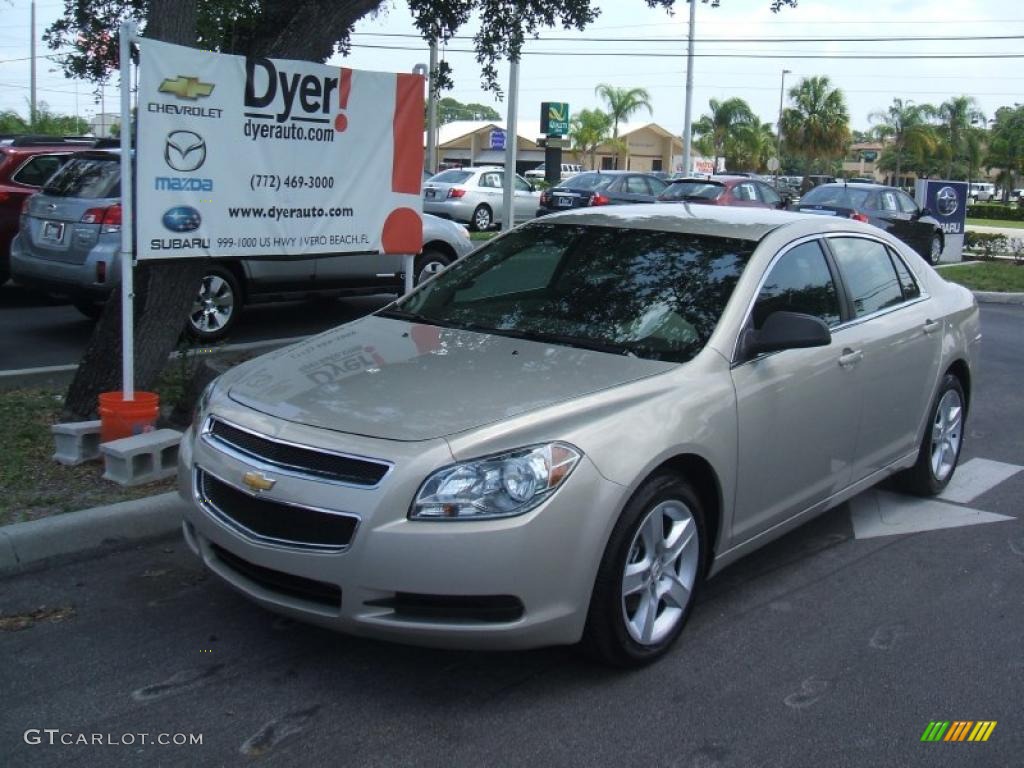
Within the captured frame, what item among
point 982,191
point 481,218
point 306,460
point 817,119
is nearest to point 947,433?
point 306,460

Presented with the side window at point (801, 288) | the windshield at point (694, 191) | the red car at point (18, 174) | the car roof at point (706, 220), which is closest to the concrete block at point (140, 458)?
the car roof at point (706, 220)

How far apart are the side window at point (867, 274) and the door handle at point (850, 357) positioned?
0.31 m

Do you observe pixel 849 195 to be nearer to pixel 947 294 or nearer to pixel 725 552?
pixel 947 294

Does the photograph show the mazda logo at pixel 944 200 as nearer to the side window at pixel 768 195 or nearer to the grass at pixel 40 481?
the side window at pixel 768 195

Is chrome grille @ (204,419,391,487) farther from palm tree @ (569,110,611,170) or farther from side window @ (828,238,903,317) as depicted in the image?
palm tree @ (569,110,611,170)

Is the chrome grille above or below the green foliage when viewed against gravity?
→ below

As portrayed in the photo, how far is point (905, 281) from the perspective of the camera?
5.74 meters

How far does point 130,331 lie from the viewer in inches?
223

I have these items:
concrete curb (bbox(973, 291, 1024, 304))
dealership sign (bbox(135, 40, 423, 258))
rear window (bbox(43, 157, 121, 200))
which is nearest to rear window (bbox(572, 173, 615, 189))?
concrete curb (bbox(973, 291, 1024, 304))

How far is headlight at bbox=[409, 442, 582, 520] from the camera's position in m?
3.34

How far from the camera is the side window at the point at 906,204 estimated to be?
Answer: 1911 cm

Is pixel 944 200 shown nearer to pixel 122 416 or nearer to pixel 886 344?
pixel 886 344

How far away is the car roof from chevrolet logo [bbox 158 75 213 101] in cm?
199

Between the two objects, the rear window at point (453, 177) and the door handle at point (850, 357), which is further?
the rear window at point (453, 177)
